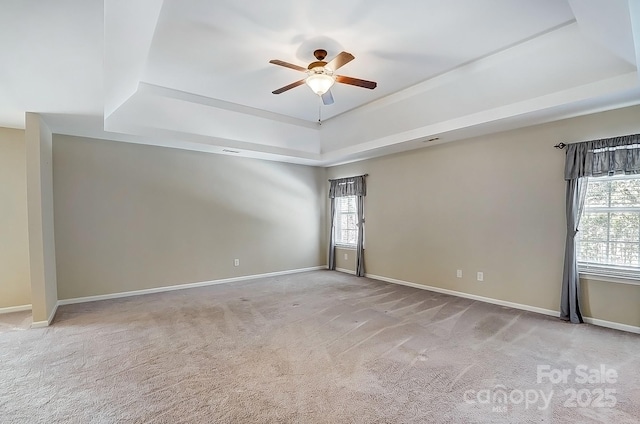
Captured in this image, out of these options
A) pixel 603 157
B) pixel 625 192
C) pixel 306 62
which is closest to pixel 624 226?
pixel 625 192

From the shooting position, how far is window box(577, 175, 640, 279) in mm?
3387

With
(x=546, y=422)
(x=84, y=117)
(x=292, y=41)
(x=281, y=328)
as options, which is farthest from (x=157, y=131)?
(x=546, y=422)

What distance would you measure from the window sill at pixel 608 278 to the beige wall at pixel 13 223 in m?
7.31

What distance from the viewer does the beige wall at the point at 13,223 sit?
4059 mm

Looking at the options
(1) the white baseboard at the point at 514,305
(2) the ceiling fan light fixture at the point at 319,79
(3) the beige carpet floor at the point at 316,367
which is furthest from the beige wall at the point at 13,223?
(1) the white baseboard at the point at 514,305

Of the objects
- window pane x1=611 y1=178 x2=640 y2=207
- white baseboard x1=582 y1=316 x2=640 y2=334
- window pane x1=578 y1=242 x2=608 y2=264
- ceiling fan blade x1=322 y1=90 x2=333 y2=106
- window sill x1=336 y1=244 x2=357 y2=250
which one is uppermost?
ceiling fan blade x1=322 y1=90 x2=333 y2=106

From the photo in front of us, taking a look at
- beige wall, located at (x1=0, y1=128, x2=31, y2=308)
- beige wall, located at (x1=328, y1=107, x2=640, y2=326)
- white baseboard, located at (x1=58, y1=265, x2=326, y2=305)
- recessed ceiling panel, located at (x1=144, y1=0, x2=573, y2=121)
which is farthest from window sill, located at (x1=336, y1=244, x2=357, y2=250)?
beige wall, located at (x1=0, y1=128, x2=31, y2=308)

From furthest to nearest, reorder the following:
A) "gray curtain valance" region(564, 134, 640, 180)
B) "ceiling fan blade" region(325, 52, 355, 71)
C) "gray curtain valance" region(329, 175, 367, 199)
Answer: "gray curtain valance" region(329, 175, 367, 199)
"gray curtain valance" region(564, 134, 640, 180)
"ceiling fan blade" region(325, 52, 355, 71)

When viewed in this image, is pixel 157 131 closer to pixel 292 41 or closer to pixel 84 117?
pixel 84 117

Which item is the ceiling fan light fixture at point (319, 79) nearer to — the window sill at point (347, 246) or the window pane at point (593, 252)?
the window pane at point (593, 252)

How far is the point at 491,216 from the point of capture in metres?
4.46

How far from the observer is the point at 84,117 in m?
3.68

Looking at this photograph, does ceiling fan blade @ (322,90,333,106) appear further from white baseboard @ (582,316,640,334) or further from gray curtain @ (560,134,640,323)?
white baseboard @ (582,316,640,334)

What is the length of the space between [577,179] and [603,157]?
0.33 meters
